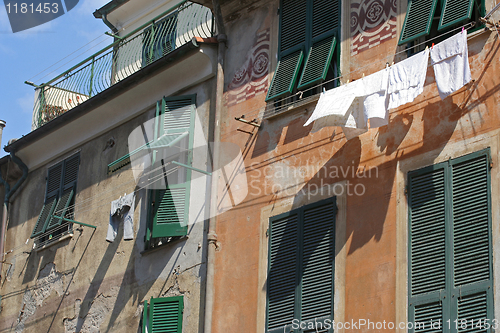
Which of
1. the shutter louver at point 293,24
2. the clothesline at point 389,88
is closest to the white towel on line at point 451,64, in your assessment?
the clothesline at point 389,88

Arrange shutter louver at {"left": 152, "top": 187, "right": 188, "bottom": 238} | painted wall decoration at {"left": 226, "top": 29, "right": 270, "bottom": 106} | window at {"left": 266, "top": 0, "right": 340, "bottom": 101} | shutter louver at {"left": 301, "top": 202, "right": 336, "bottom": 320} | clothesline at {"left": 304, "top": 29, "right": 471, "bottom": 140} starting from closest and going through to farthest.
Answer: clothesline at {"left": 304, "top": 29, "right": 471, "bottom": 140} < shutter louver at {"left": 301, "top": 202, "right": 336, "bottom": 320} < window at {"left": 266, "top": 0, "right": 340, "bottom": 101} < painted wall decoration at {"left": 226, "top": 29, "right": 270, "bottom": 106} < shutter louver at {"left": 152, "top": 187, "right": 188, "bottom": 238}

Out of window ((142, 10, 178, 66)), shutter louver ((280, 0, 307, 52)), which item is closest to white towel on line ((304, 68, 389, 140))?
shutter louver ((280, 0, 307, 52))

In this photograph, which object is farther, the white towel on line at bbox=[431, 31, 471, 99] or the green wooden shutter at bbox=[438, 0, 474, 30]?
the green wooden shutter at bbox=[438, 0, 474, 30]

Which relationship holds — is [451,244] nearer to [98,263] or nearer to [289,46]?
[289,46]

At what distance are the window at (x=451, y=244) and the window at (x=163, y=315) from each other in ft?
14.3

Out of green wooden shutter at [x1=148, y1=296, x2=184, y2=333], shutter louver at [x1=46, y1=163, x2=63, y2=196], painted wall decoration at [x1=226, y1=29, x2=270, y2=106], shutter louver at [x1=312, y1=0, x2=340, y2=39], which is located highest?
shutter louver at [x1=312, y1=0, x2=340, y2=39]

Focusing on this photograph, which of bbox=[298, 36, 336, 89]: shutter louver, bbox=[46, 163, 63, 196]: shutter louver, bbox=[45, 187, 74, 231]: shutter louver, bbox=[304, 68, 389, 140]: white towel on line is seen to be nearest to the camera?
bbox=[304, 68, 389, 140]: white towel on line

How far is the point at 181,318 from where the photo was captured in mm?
13914

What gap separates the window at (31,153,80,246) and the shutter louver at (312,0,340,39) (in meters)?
6.10

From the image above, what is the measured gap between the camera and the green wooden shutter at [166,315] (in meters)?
14.0

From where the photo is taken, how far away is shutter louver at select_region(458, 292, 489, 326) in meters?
10.1

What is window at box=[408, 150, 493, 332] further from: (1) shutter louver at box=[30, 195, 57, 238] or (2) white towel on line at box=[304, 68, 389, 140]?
(1) shutter louver at box=[30, 195, 57, 238]
